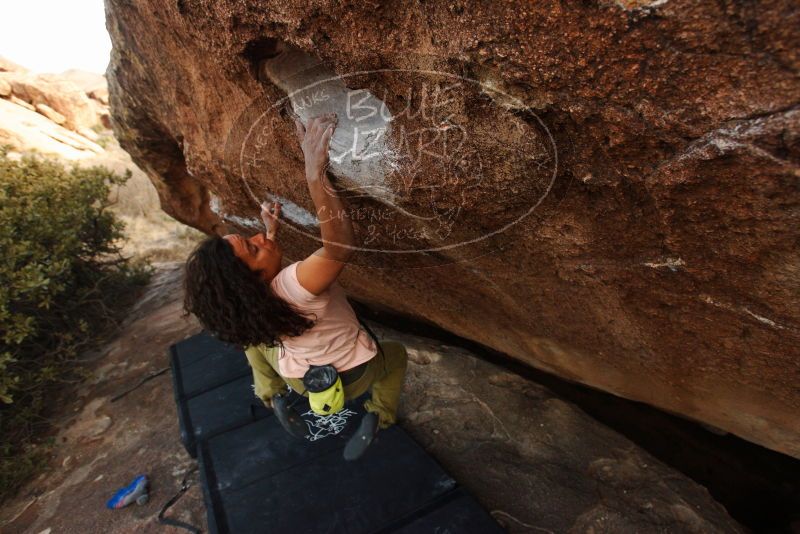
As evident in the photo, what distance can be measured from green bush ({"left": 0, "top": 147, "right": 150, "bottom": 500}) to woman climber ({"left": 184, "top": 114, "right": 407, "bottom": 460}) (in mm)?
2462

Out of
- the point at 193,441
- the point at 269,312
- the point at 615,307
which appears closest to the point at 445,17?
the point at 269,312

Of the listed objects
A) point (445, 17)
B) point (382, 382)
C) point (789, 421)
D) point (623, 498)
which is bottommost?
point (623, 498)

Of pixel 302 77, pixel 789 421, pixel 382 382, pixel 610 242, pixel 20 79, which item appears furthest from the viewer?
pixel 20 79

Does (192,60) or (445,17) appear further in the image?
(192,60)

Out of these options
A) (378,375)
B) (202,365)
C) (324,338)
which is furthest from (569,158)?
(202,365)

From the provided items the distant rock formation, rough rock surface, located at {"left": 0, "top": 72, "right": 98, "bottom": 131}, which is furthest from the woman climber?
rough rock surface, located at {"left": 0, "top": 72, "right": 98, "bottom": 131}

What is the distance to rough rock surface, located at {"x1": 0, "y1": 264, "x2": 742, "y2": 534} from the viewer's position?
6.91ft

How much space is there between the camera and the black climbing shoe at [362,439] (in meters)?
2.18

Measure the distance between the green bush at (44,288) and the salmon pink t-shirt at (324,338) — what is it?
2.47 m

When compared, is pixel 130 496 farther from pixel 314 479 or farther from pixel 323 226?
pixel 323 226

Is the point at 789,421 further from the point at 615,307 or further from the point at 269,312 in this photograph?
the point at 269,312

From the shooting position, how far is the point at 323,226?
Result: 5.10ft

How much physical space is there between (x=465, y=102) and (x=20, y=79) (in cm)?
1283

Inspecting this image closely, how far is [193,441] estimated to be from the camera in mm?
2688
